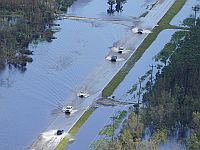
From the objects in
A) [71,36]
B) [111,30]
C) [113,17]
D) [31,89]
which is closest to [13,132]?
[31,89]

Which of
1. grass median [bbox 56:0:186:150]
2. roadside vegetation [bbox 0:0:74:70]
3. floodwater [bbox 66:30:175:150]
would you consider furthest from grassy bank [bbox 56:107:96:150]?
roadside vegetation [bbox 0:0:74:70]

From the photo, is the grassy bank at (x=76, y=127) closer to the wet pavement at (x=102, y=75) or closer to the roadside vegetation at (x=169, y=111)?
the wet pavement at (x=102, y=75)

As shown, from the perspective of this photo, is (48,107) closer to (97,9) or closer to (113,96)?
(113,96)

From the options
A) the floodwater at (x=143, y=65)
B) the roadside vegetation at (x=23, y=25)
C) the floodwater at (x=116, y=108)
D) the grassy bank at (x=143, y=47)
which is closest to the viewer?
the floodwater at (x=116, y=108)

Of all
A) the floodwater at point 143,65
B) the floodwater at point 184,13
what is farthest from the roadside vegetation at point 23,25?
the floodwater at point 184,13

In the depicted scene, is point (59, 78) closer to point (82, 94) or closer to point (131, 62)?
point (82, 94)
